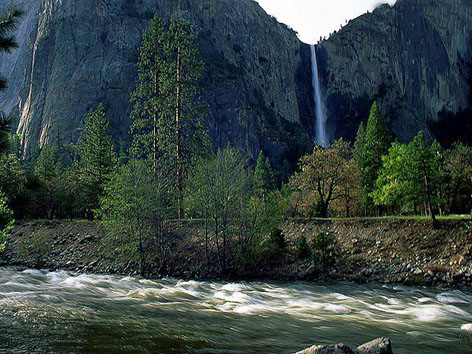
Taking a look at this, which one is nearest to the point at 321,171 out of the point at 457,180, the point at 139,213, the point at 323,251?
the point at 323,251

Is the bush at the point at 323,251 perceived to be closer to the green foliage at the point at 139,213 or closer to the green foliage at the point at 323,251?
the green foliage at the point at 323,251

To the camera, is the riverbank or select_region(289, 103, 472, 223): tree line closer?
the riverbank

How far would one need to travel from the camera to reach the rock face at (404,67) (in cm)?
13988

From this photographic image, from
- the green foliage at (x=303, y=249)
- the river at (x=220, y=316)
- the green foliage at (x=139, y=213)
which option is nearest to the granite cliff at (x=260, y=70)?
the green foliage at (x=139, y=213)

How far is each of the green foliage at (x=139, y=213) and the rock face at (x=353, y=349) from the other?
20.3 meters

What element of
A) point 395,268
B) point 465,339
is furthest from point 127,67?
point 465,339

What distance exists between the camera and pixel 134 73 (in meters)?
113

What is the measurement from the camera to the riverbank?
2262 cm

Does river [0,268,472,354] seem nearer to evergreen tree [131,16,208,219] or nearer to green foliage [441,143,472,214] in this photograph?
evergreen tree [131,16,208,219]

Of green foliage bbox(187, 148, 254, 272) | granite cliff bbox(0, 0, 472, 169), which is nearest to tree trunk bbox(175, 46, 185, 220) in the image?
green foliage bbox(187, 148, 254, 272)

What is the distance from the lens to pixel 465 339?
12.1 meters

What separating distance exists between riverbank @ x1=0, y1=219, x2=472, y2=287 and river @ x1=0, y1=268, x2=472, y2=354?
1969 millimetres

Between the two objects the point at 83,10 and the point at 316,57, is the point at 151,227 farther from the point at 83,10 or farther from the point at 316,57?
the point at 316,57

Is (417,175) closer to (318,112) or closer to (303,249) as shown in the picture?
(303,249)
